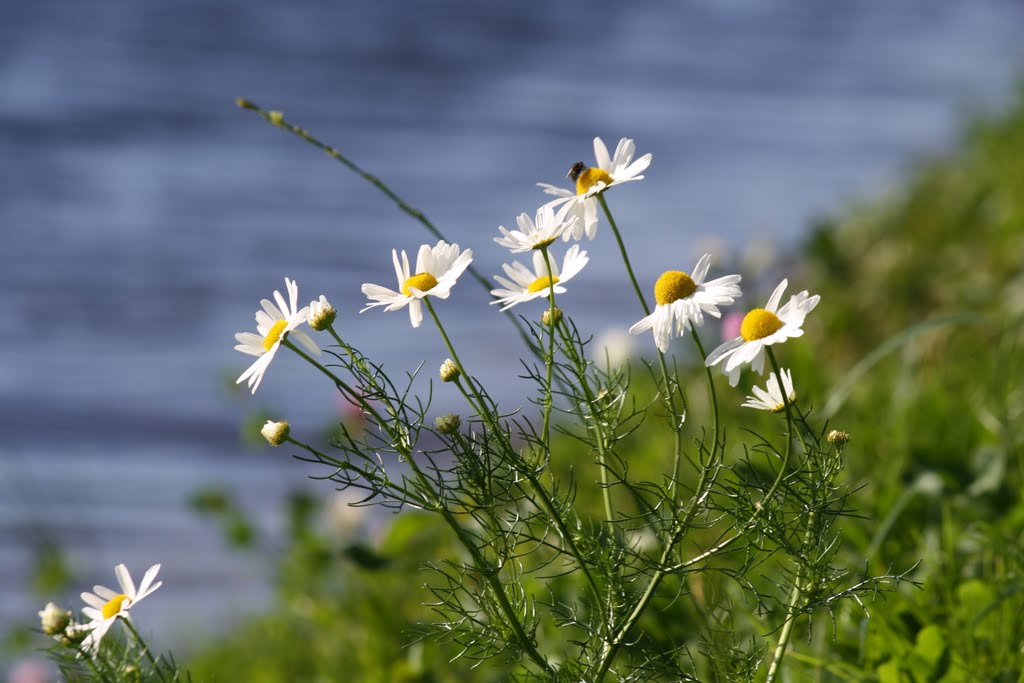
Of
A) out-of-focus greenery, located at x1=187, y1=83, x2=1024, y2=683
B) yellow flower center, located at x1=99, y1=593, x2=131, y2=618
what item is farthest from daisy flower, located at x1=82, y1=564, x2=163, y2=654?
out-of-focus greenery, located at x1=187, y1=83, x2=1024, y2=683

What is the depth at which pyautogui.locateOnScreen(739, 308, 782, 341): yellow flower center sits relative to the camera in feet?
3.81

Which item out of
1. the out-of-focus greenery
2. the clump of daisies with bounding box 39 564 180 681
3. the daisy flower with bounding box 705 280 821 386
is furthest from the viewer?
the out-of-focus greenery

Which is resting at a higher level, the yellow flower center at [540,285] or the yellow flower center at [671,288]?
the yellow flower center at [540,285]

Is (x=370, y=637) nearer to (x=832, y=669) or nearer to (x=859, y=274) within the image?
(x=832, y=669)

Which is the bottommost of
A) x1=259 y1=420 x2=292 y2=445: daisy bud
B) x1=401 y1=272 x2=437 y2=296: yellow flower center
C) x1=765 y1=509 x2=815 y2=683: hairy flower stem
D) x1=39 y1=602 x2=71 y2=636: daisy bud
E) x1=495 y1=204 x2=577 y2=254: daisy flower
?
x1=765 y1=509 x2=815 y2=683: hairy flower stem

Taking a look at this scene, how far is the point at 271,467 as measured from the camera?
5875mm

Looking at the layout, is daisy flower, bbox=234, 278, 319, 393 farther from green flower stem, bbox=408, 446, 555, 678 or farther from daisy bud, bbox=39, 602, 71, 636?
daisy bud, bbox=39, 602, 71, 636

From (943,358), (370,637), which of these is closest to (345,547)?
(370,637)

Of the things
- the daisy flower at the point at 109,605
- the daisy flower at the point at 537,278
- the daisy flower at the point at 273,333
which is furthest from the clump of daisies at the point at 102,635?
the daisy flower at the point at 537,278

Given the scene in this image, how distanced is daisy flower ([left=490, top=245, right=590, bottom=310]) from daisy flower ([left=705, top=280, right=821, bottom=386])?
0.20m

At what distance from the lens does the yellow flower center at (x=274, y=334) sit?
1.20 metres

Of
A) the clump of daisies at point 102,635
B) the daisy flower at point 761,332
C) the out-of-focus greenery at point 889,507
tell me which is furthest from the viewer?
the out-of-focus greenery at point 889,507

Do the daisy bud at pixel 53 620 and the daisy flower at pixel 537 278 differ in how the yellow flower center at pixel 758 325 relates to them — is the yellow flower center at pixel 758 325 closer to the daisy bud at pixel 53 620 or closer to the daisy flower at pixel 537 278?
the daisy flower at pixel 537 278

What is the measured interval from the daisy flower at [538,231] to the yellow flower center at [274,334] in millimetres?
267
